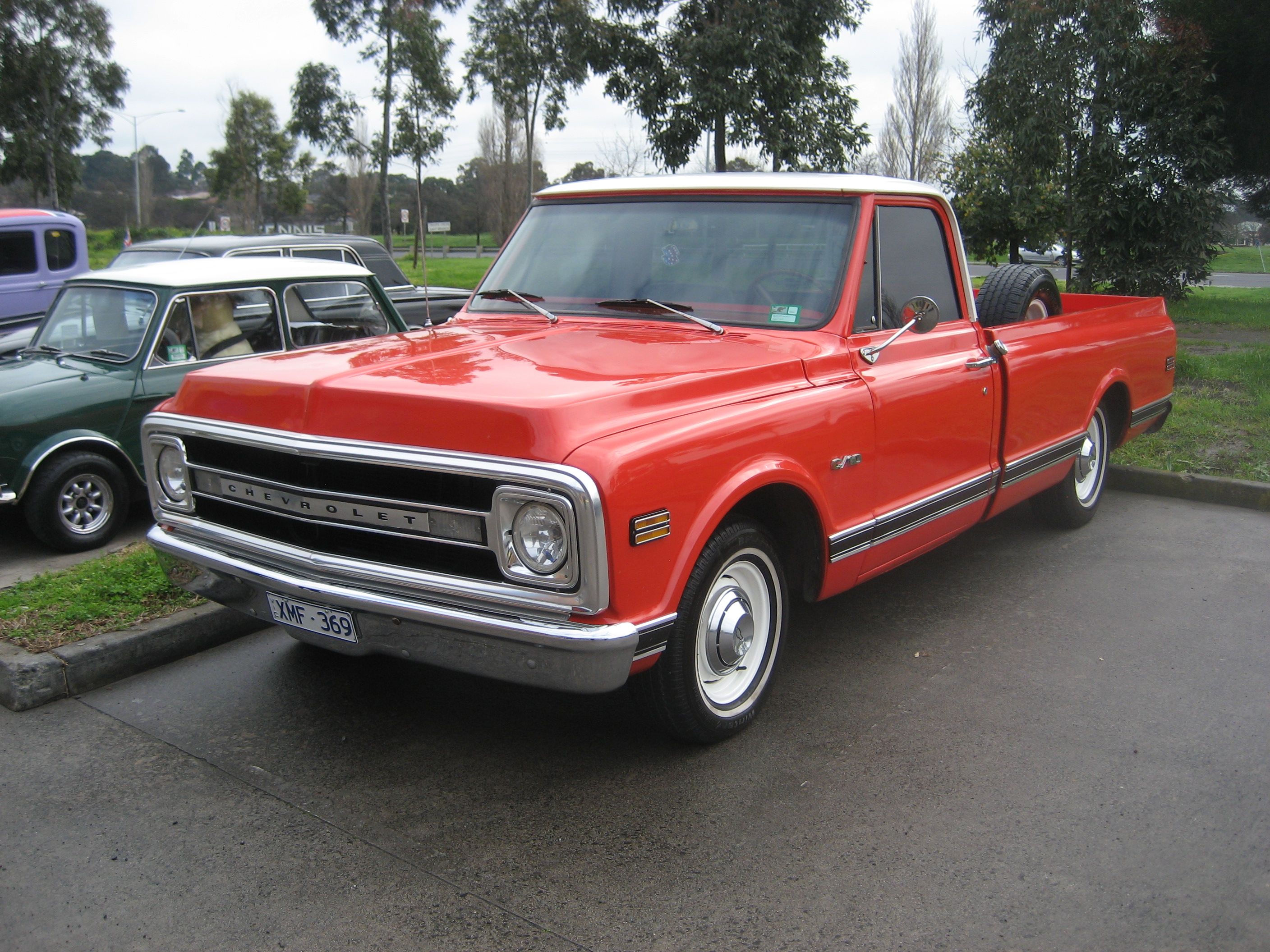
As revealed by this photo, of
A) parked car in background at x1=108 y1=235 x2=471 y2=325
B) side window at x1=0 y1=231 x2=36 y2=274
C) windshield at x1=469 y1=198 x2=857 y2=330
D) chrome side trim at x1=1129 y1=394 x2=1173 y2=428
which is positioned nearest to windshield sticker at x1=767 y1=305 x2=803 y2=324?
windshield at x1=469 y1=198 x2=857 y2=330

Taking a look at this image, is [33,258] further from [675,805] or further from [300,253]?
[675,805]

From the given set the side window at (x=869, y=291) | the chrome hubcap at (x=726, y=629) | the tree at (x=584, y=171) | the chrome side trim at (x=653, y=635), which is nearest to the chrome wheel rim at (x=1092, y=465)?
the side window at (x=869, y=291)

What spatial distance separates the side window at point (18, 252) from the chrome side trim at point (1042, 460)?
12619mm

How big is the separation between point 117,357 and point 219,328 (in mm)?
619

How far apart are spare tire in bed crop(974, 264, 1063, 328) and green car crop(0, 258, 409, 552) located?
3747 mm

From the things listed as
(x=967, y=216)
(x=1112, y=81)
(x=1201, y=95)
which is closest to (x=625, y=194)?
(x=1112, y=81)

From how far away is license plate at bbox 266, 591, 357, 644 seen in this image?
10.6 feet

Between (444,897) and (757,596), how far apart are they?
1.50m

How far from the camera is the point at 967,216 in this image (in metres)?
21.8

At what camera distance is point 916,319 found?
4.37 meters

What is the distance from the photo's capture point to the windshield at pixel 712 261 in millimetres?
4199

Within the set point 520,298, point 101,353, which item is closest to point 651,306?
point 520,298

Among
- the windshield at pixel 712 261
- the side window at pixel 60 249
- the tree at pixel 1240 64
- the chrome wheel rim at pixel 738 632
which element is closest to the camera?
the chrome wheel rim at pixel 738 632

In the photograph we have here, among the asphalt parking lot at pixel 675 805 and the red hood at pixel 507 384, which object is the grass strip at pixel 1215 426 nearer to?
the asphalt parking lot at pixel 675 805
